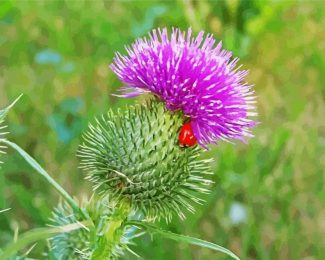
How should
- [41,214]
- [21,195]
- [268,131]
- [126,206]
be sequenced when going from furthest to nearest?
[268,131]
[21,195]
[41,214]
[126,206]

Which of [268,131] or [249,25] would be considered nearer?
[268,131]

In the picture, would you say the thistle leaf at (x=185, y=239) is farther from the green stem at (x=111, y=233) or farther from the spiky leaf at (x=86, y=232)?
the spiky leaf at (x=86, y=232)

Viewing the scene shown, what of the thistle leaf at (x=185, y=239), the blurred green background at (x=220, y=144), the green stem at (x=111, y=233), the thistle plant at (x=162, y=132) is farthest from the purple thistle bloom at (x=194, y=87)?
the blurred green background at (x=220, y=144)

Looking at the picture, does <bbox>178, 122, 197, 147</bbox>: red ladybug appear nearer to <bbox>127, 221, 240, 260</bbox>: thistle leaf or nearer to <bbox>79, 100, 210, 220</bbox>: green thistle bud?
<bbox>79, 100, 210, 220</bbox>: green thistle bud

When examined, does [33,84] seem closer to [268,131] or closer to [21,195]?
[21,195]

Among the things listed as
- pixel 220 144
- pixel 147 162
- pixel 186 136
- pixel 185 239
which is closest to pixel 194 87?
pixel 186 136

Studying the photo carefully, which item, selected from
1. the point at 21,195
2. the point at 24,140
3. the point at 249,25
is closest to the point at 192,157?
the point at 21,195

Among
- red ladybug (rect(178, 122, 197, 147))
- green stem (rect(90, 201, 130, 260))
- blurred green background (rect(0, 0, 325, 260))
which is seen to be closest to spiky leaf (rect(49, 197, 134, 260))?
green stem (rect(90, 201, 130, 260))
